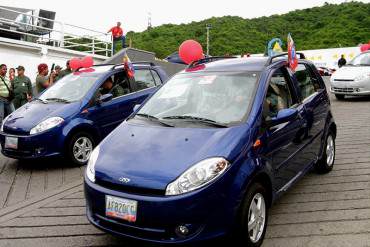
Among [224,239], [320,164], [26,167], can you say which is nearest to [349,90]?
[320,164]

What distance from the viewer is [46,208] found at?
4844 millimetres

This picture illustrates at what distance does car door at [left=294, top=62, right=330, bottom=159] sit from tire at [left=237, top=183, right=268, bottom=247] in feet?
4.59

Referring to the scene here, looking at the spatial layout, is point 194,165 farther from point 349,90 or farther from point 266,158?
point 349,90

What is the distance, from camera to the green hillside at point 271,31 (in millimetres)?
62094

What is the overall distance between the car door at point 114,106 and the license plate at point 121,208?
3760 millimetres

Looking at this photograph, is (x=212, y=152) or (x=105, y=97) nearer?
(x=212, y=152)

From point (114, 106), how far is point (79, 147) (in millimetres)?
971

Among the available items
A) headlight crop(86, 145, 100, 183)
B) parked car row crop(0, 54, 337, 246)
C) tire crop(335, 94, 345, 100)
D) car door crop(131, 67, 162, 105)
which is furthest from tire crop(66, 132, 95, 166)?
tire crop(335, 94, 345, 100)

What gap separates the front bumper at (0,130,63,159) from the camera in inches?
252

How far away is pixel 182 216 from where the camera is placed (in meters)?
3.15

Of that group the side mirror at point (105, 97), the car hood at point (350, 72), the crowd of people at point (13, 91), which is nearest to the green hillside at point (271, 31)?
the car hood at point (350, 72)

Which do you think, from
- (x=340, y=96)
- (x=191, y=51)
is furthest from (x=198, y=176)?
(x=340, y=96)

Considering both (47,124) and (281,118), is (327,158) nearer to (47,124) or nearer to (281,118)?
(281,118)

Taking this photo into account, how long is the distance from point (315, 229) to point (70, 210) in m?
2.66
